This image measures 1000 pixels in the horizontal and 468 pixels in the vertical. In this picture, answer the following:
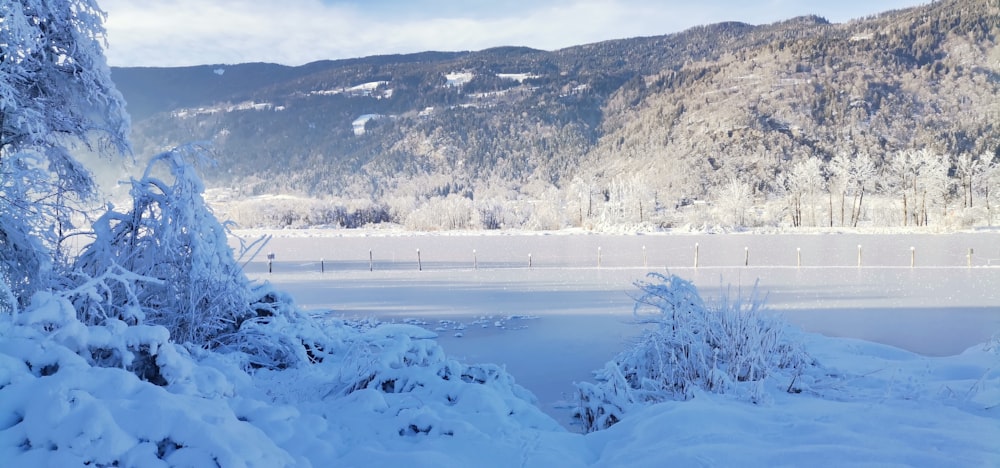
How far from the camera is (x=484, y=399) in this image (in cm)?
607

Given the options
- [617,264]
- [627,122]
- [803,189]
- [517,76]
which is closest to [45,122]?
[617,264]

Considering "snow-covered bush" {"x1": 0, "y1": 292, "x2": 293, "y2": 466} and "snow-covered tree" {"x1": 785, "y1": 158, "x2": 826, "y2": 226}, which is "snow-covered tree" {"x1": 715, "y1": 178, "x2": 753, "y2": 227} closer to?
"snow-covered tree" {"x1": 785, "y1": 158, "x2": 826, "y2": 226}

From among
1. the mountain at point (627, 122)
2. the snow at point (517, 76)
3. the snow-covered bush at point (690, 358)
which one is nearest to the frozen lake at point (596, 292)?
the snow-covered bush at point (690, 358)

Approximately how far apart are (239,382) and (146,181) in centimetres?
344

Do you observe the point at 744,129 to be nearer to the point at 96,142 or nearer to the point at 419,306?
the point at 419,306

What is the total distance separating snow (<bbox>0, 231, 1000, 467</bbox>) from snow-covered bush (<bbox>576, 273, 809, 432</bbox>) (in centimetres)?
37

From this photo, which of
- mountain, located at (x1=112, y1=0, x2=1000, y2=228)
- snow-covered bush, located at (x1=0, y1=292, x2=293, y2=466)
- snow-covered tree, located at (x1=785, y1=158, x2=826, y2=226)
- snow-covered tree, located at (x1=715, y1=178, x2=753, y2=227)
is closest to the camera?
snow-covered bush, located at (x1=0, y1=292, x2=293, y2=466)

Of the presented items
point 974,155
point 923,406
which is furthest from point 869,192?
point 923,406

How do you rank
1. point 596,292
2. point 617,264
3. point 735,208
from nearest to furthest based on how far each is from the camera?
point 596,292 < point 617,264 < point 735,208

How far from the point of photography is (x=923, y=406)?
5523mm

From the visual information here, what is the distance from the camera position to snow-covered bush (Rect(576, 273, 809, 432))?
22.9 ft

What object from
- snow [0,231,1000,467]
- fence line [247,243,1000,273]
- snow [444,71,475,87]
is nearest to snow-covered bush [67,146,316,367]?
snow [0,231,1000,467]

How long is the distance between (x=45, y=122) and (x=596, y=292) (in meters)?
13.5

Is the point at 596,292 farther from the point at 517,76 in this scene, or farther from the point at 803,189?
the point at 517,76
